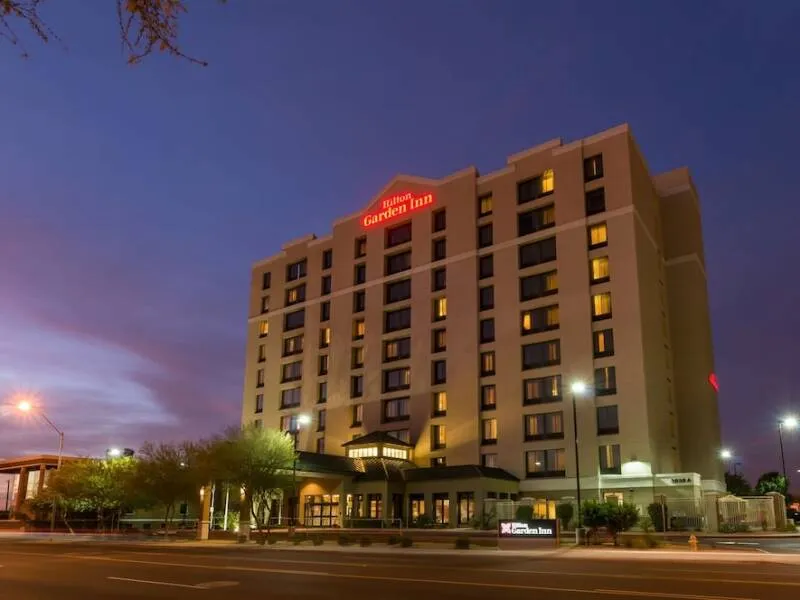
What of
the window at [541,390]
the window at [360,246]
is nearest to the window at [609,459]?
the window at [541,390]

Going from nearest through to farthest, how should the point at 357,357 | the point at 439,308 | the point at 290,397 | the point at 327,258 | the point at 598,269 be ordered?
the point at 598,269 < the point at 439,308 < the point at 357,357 < the point at 290,397 < the point at 327,258

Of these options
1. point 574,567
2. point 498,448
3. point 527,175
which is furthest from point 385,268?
point 574,567

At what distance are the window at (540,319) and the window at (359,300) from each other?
20806 millimetres

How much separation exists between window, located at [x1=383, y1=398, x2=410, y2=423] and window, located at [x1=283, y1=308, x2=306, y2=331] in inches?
685

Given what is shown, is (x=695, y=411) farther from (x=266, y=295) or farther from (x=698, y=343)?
(x=266, y=295)

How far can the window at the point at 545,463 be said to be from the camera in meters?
61.0

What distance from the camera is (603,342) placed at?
6141 centimetres

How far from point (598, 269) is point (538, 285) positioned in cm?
573

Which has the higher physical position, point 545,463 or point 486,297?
point 486,297

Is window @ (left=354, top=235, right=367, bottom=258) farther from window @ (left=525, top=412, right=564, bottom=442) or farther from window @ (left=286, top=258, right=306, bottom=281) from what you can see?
window @ (left=525, top=412, right=564, bottom=442)

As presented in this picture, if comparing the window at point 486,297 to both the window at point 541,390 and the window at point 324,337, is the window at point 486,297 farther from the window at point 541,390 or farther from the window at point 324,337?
the window at point 324,337

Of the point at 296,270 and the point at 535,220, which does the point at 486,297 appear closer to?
the point at 535,220

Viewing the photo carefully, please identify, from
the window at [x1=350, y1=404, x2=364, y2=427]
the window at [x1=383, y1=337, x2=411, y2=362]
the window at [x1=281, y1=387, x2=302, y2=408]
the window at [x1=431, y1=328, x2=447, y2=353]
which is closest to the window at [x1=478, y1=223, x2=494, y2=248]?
the window at [x1=431, y1=328, x2=447, y2=353]

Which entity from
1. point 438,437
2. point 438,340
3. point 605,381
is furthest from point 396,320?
point 605,381
